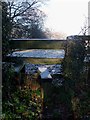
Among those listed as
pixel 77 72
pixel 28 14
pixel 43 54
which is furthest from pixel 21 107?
pixel 28 14

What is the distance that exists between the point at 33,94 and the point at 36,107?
0.22m

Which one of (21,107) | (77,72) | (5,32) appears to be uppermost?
(5,32)

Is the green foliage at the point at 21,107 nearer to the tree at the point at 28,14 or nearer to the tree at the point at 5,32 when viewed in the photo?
the tree at the point at 5,32

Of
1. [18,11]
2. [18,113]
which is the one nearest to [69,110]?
[18,113]

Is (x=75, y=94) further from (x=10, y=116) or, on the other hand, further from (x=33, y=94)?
(x=10, y=116)

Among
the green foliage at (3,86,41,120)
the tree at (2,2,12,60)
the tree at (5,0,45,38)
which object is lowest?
the green foliage at (3,86,41,120)

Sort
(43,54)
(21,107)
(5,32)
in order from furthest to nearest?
(43,54) < (5,32) < (21,107)

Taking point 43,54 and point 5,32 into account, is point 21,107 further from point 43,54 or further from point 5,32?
point 43,54

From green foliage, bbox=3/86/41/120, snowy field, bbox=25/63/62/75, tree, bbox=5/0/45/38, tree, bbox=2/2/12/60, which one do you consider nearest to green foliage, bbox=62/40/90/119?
snowy field, bbox=25/63/62/75

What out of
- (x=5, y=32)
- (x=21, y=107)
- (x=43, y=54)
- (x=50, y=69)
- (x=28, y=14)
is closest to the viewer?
(x=21, y=107)

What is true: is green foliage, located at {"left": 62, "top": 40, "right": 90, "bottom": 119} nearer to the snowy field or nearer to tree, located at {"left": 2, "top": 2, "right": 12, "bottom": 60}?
the snowy field

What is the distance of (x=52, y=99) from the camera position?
4371 mm

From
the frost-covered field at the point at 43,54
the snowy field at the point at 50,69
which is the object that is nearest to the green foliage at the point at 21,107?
the snowy field at the point at 50,69

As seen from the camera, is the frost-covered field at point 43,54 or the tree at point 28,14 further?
the tree at point 28,14
